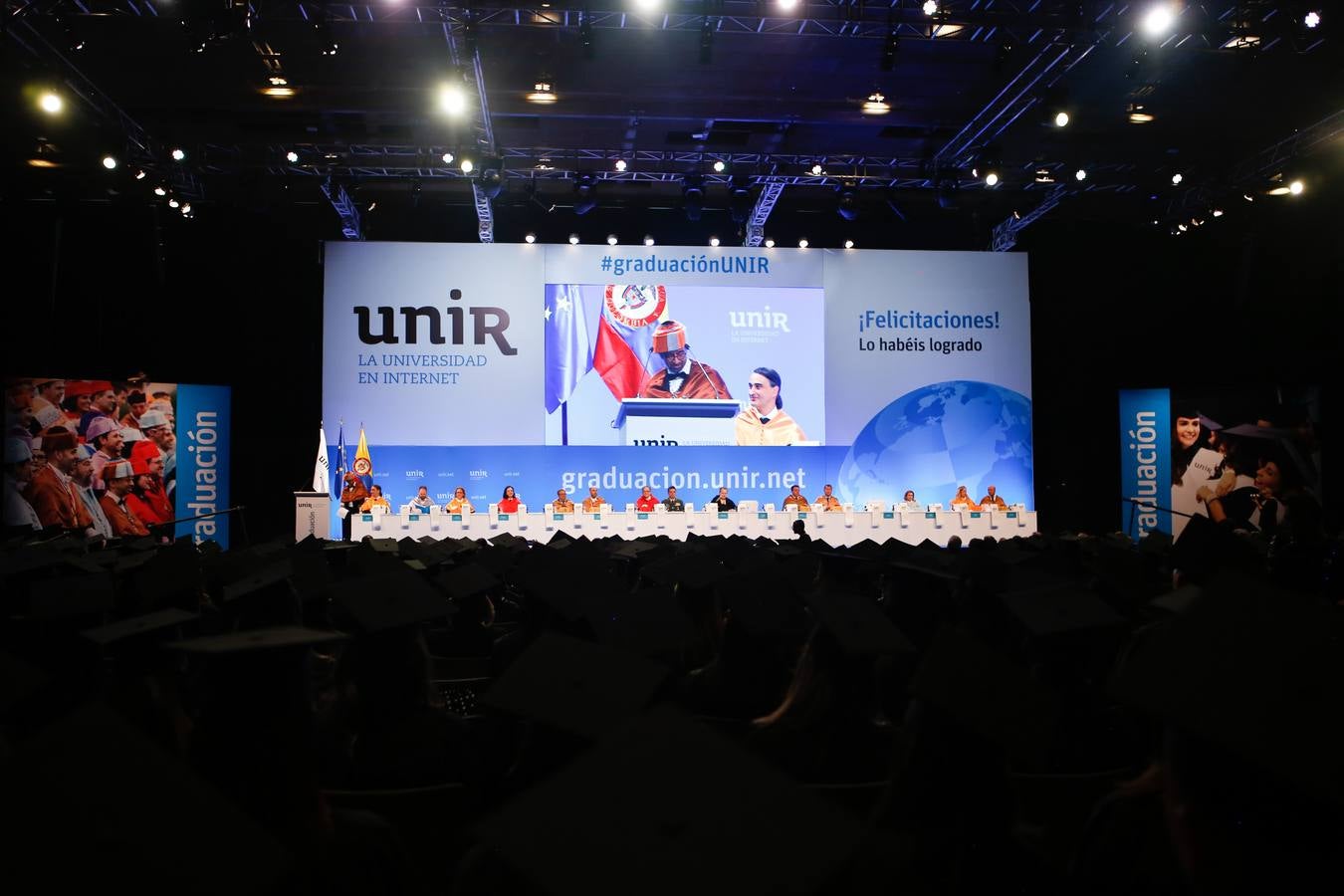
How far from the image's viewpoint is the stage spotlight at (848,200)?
1214cm

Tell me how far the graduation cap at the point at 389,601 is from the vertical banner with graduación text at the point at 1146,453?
462 inches

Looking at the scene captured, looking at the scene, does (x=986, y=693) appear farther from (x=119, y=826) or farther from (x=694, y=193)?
(x=694, y=193)

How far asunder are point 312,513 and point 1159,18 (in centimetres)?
989

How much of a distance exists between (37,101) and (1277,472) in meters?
14.2

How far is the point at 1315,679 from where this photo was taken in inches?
56.0

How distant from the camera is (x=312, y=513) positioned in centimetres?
1102

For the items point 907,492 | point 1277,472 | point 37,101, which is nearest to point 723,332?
point 907,492

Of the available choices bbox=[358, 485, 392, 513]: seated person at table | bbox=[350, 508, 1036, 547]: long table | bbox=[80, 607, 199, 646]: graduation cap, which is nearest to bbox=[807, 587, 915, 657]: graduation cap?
bbox=[80, 607, 199, 646]: graduation cap

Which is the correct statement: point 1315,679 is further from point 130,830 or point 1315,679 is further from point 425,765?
point 425,765

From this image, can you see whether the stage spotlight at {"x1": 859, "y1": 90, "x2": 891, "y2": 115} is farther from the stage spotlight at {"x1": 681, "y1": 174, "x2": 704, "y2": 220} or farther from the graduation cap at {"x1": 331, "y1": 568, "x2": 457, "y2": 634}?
the graduation cap at {"x1": 331, "y1": 568, "x2": 457, "y2": 634}

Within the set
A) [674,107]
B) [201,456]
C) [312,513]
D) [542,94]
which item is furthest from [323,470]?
[674,107]

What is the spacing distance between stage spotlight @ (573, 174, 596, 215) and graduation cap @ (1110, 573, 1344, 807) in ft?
35.8

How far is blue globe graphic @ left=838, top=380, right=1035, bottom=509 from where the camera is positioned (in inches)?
534

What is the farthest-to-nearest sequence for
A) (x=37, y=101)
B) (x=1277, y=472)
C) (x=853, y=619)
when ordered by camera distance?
(x=1277, y=472), (x=37, y=101), (x=853, y=619)
